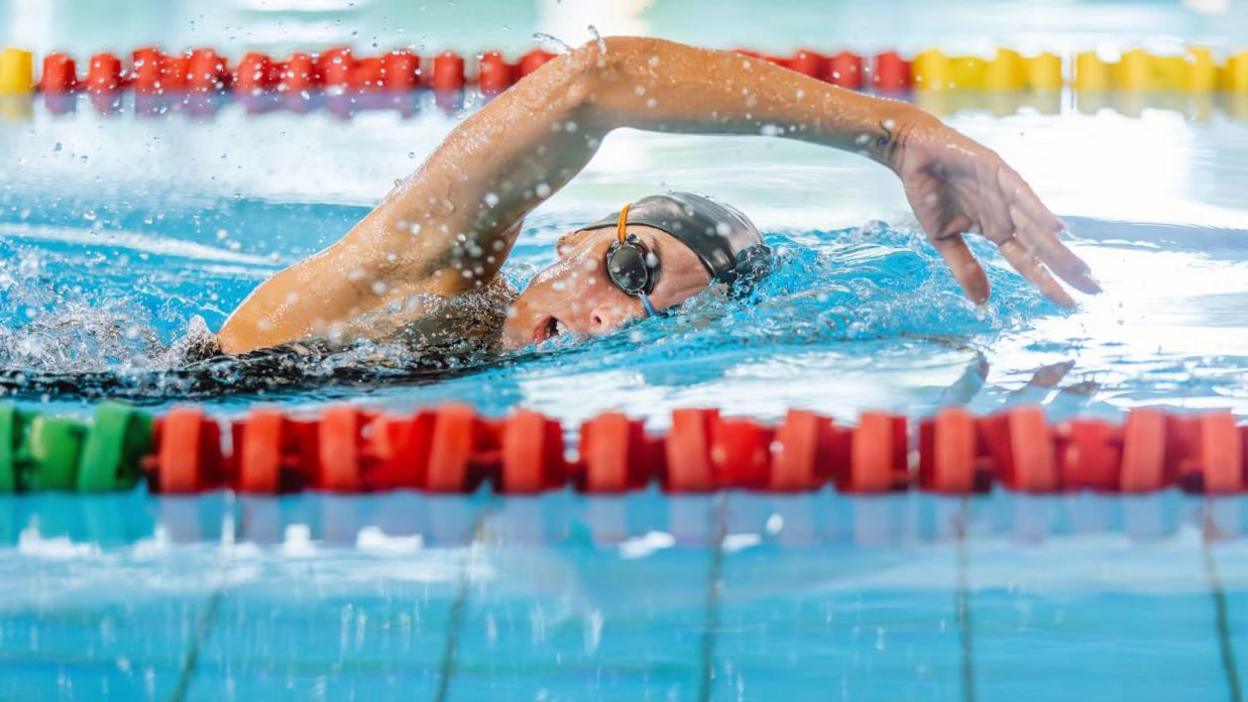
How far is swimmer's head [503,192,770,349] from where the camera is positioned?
2508 millimetres

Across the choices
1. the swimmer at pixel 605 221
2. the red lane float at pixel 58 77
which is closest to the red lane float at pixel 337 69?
the red lane float at pixel 58 77

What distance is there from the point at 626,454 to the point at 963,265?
555 mm

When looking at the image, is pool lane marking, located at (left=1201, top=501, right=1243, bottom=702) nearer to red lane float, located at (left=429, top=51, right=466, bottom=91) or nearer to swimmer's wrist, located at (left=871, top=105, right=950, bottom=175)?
swimmer's wrist, located at (left=871, top=105, right=950, bottom=175)

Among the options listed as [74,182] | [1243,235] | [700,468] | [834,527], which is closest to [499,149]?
[700,468]

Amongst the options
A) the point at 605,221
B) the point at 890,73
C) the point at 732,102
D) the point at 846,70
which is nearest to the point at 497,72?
the point at 846,70

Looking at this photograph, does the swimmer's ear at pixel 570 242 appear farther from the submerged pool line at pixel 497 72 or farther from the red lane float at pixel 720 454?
the submerged pool line at pixel 497 72

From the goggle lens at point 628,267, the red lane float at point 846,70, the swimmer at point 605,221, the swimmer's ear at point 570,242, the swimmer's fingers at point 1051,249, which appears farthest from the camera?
the red lane float at point 846,70

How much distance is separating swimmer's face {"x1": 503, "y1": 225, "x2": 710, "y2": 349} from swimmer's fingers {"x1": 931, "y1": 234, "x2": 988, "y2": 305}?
513 mm

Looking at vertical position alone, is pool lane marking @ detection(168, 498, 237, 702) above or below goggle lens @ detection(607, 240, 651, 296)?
below

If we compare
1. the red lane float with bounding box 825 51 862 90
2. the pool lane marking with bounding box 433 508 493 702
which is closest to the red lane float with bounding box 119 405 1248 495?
the pool lane marking with bounding box 433 508 493 702

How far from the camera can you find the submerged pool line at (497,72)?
15.3 ft

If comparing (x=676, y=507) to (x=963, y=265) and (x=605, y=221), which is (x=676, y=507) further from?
(x=605, y=221)

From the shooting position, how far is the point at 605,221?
266 cm

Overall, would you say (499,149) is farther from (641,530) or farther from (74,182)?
(74,182)
